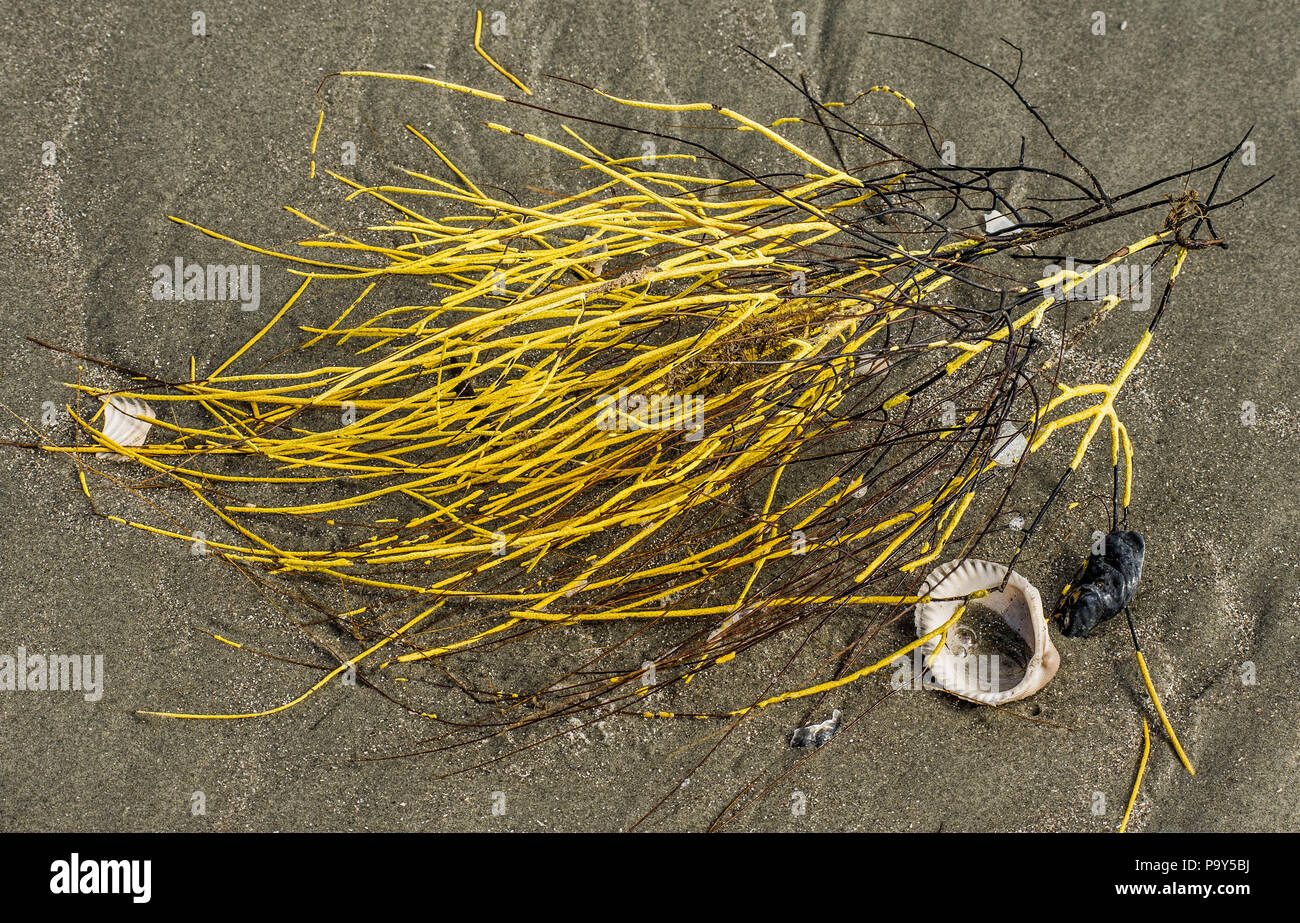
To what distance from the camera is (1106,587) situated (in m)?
1.82

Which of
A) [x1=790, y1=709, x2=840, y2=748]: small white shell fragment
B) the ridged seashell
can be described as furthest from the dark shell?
the ridged seashell

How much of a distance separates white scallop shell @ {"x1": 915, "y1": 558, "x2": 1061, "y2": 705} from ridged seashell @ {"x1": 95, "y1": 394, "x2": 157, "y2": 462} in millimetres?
1610

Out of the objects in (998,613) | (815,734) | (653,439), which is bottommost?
(815,734)

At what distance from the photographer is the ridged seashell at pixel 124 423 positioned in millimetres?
1865

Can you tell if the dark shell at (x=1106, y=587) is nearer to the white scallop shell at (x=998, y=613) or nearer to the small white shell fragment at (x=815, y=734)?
the white scallop shell at (x=998, y=613)

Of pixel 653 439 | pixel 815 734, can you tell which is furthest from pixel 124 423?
pixel 815 734

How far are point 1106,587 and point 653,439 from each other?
3.16 feet

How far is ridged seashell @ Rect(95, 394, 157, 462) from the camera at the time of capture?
6.12 ft

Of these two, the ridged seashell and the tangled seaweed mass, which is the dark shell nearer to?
the tangled seaweed mass

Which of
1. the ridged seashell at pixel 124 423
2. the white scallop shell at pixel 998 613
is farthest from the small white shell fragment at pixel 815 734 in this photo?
the ridged seashell at pixel 124 423

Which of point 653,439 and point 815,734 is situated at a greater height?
point 653,439

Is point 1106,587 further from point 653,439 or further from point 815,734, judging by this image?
point 653,439

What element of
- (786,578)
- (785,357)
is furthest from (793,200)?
(786,578)

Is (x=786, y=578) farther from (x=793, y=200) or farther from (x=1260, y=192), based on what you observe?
(x=1260, y=192)
